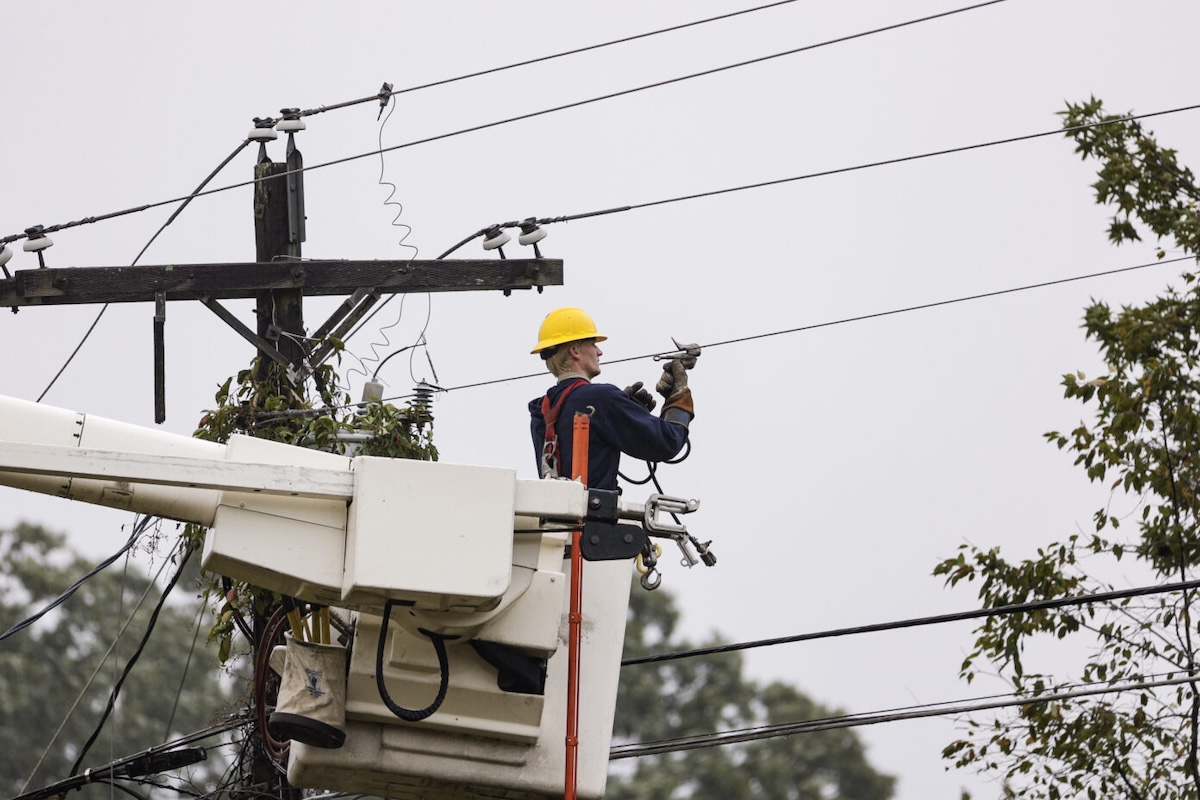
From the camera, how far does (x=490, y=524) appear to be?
664cm

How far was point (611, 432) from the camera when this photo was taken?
812 cm

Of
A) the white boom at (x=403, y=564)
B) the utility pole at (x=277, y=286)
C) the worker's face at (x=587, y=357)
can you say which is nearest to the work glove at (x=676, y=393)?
the worker's face at (x=587, y=357)

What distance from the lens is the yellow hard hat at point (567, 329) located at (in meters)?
8.52

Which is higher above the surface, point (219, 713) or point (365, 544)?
point (219, 713)

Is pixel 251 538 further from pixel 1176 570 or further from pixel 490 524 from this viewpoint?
pixel 1176 570

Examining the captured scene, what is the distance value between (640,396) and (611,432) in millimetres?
238

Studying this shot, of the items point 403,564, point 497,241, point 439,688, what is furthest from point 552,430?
point 497,241

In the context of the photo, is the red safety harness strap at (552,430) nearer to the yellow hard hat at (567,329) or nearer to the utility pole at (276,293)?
the yellow hard hat at (567,329)

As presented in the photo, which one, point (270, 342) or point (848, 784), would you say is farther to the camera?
point (848, 784)

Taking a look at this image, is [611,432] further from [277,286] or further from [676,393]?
[277,286]

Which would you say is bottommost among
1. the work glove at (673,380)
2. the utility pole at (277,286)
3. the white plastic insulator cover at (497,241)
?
the work glove at (673,380)

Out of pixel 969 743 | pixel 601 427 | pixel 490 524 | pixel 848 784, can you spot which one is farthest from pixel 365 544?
pixel 848 784

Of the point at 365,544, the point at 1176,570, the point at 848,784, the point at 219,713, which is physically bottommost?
the point at 365,544

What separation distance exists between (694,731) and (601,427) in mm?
28251
